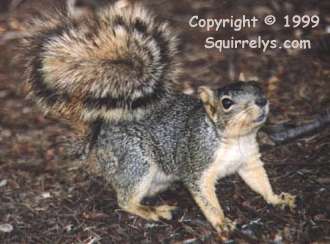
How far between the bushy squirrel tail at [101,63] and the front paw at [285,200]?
0.84m

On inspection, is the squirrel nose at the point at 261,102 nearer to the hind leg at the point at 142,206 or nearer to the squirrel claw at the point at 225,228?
the squirrel claw at the point at 225,228

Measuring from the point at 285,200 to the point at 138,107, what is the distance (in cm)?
93

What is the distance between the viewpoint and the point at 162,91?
144 inches

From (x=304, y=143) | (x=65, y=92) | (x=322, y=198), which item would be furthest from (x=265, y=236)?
(x=65, y=92)

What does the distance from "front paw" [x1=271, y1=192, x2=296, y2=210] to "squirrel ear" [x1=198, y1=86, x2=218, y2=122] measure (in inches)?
23.3

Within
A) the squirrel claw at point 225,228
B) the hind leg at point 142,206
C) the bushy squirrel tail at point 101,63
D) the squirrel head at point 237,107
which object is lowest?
the squirrel claw at point 225,228

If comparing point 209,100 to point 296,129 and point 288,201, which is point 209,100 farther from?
point 296,129

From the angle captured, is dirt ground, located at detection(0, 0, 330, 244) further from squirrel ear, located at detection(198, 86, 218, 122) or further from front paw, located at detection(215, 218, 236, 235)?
squirrel ear, located at detection(198, 86, 218, 122)

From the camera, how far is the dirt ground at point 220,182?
3561 mm

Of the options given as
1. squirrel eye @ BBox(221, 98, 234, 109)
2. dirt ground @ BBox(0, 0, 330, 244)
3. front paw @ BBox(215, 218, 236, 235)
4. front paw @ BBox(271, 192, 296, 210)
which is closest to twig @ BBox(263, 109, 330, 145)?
dirt ground @ BBox(0, 0, 330, 244)

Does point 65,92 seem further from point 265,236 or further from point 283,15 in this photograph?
point 283,15

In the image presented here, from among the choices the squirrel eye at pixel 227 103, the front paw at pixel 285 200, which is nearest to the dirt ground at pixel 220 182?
the front paw at pixel 285 200

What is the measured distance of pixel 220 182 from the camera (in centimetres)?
393

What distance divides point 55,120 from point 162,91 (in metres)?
1.50
